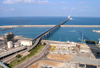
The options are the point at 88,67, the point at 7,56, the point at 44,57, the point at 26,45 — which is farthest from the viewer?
the point at 26,45

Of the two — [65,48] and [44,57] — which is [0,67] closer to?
[44,57]

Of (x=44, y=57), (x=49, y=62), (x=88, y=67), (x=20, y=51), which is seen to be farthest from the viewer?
(x=20, y=51)

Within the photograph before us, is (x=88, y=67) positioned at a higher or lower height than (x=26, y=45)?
lower

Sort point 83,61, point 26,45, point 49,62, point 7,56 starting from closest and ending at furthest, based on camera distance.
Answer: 1. point 83,61
2. point 49,62
3. point 7,56
4. point 26,45

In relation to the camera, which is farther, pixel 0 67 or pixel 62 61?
pixel 62 61

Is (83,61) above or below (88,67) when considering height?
above

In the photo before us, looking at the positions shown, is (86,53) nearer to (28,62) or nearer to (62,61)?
(62,61)

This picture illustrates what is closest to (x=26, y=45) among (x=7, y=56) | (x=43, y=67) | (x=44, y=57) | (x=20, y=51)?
(x=20, y=51)

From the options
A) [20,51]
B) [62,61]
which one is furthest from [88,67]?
[20,51]

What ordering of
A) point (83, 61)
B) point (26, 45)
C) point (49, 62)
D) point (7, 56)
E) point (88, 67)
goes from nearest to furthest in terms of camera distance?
point (83, 61) < point (88, 67) < point (49, 62) < point (7, 56) < point (26, 45)
